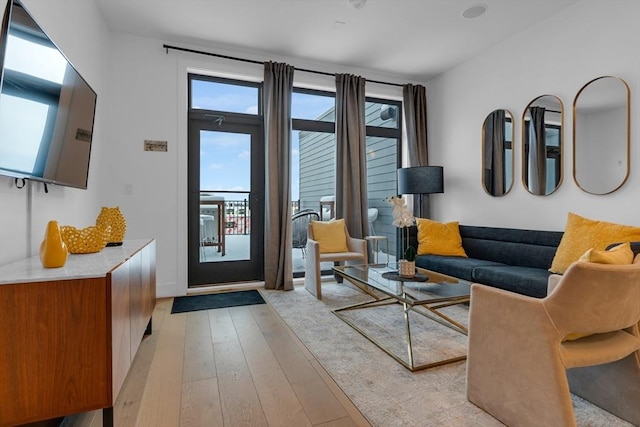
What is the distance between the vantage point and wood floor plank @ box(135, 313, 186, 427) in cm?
159

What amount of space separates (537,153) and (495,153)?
524 mm

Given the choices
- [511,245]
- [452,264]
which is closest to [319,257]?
[452,264]

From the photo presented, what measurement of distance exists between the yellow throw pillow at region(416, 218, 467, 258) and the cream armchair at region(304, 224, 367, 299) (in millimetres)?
713

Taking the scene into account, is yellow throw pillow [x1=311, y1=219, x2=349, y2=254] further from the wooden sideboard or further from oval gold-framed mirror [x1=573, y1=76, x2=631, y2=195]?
the wooden sideboard

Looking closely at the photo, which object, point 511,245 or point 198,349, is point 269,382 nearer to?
point 198,349

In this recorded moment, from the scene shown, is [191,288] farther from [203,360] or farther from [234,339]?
[203,360]

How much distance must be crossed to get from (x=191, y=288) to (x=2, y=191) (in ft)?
8.66

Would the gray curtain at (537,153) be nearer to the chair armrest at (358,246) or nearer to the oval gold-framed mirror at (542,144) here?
the oval gold-framed mirror at (542,144)

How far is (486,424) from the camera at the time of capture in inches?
60.2

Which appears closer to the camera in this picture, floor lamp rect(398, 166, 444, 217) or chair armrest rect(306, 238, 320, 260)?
chair armrest rect(306, 238, 320, 260)

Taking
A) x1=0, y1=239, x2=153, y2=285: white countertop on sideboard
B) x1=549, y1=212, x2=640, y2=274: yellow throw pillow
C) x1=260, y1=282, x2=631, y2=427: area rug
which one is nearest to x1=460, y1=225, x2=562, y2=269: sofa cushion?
x1=549, y1=212, x2=640, y2=274: yellow throw pillow

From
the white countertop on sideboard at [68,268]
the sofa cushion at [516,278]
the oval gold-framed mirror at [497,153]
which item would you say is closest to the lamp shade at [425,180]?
the oval gold-framed mirror at [497,153]

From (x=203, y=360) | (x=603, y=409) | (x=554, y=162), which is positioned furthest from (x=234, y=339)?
(x=554, y=162)

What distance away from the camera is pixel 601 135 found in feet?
9.56
